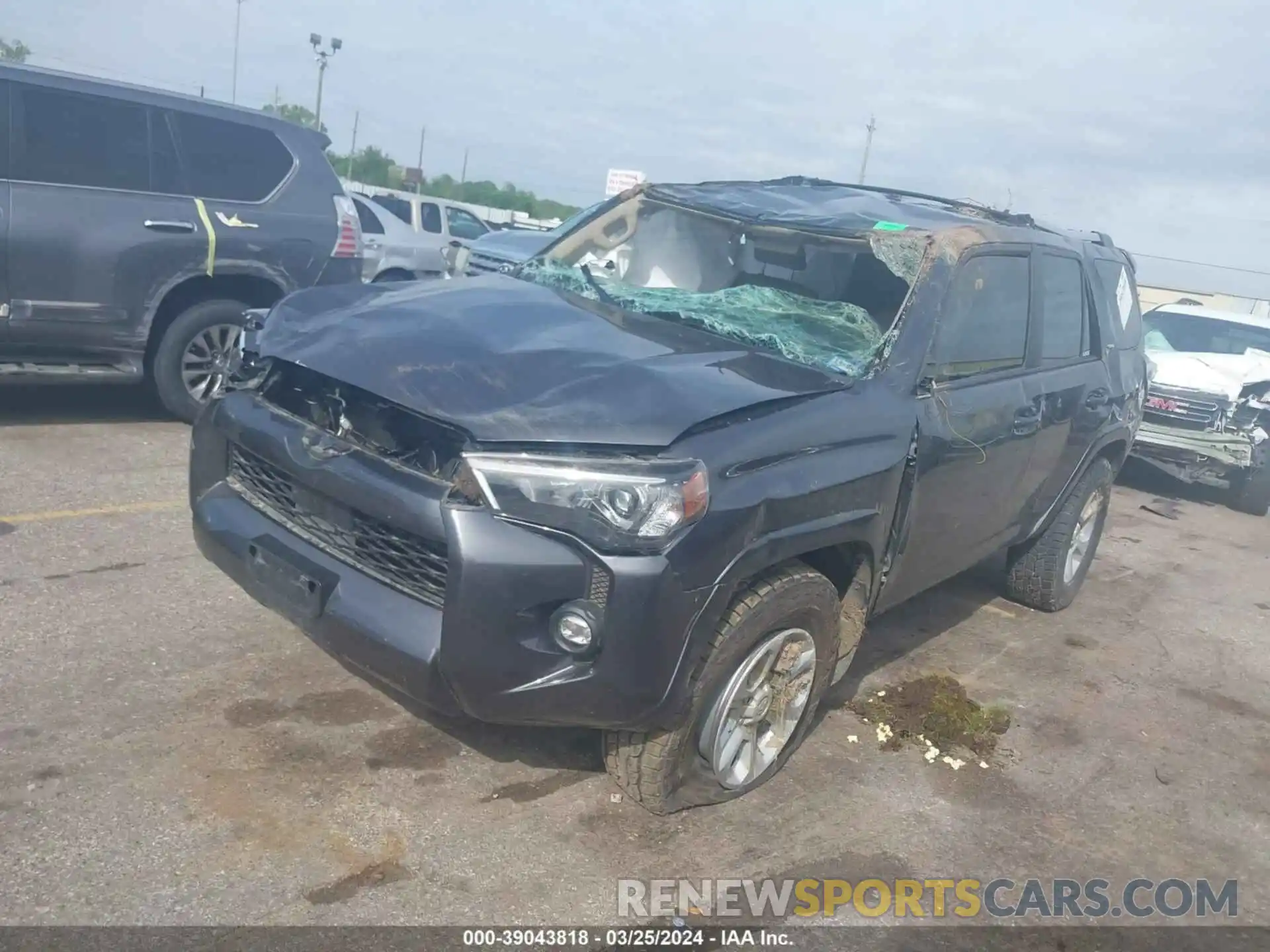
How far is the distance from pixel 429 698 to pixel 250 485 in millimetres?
1094

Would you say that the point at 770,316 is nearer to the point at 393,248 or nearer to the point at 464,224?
the point at 393,248

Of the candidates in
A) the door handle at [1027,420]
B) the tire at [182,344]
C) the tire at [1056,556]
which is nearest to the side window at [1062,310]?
the door handle at [1027,420]

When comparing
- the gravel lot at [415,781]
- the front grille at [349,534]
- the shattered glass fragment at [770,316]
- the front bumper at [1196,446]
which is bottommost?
the gravel lot at [415,781]

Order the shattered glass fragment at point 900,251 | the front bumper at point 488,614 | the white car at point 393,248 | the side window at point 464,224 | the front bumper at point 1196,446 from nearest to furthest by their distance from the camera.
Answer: the front bumper at point 488,614, the shattered glass fragment at point 900,251, the front bumper at point 1196,446, the white car at point 393,248, the side window at point 464,224

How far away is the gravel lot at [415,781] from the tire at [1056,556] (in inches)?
14.1

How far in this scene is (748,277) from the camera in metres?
4.23

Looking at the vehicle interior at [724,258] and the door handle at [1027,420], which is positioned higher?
the vehicle interior at [724,258]

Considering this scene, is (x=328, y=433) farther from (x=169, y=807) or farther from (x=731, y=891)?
(x=731, y=891)

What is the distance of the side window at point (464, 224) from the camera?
55.7ft

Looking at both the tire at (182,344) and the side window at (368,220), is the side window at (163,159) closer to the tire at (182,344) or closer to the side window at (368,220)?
the tire at (182,344)

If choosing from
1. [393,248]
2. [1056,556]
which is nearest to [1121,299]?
[1056,556]

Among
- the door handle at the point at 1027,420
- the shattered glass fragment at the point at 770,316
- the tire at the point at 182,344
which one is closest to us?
the shattered glass fragment at the point at 770,316

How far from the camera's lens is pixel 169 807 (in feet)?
9.85

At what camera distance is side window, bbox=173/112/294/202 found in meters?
6.59
